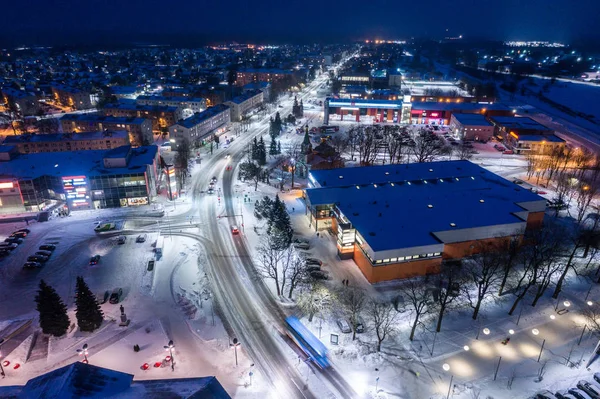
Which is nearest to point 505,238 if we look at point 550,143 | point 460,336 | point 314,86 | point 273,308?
point 460,336

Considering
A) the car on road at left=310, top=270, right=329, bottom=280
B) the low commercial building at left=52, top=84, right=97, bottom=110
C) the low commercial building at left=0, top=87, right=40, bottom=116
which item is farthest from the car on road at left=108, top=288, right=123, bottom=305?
the low commercial building at left=52, top=84, right=97, bottom=110

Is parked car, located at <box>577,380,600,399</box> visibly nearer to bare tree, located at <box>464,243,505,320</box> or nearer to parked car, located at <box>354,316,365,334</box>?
bare tree, located at <box>464,243,505,320</box>

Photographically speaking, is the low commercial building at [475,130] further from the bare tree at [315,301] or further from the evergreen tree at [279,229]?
the bare tree at [315,301]

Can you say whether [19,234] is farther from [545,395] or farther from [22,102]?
[22,102]

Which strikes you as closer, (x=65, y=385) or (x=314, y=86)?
(x=65, y=385)

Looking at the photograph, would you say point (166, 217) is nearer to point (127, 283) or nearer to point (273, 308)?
point (127, 283)

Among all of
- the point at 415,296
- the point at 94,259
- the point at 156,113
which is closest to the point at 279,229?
the point at 415,296
